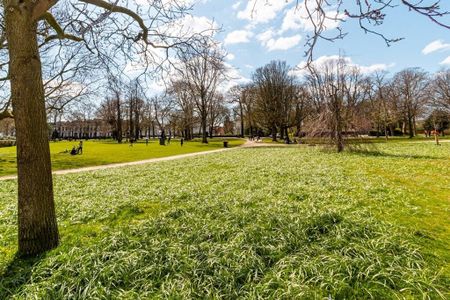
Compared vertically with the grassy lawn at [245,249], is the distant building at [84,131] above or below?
above

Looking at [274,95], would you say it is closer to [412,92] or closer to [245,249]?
[412,92]

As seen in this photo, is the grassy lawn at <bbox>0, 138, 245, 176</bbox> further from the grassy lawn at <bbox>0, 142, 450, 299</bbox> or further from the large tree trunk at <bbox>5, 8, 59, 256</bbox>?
the large tree trunk at <bbox>5, 8, 59, 256</bbox>

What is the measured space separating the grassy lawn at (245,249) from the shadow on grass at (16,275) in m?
0.02

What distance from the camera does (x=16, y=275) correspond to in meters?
3.33

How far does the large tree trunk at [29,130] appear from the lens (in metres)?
3.80

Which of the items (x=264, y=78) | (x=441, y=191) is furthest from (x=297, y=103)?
(x=441, y=191)

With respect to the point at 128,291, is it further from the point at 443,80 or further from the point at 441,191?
the point at 443,80

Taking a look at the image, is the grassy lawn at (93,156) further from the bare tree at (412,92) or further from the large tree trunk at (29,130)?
the bare tree at (412,92)

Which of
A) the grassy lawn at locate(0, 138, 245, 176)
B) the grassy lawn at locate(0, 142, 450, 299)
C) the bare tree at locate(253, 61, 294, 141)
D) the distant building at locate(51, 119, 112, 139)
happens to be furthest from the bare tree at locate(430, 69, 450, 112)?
the distant building at locate(51, 119, 112, 139)

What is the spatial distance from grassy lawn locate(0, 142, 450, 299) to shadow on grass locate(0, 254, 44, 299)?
2cm

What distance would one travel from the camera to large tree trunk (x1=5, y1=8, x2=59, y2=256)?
12.5ft

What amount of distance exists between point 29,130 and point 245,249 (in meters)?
3.20

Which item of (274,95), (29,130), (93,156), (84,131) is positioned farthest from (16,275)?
(84,131)

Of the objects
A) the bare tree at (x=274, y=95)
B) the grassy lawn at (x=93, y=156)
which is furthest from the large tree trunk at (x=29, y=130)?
the bare tree at (x=274, y=95)
